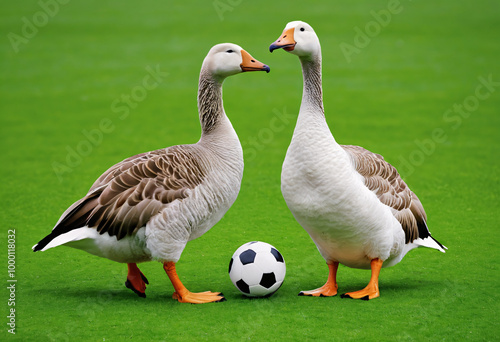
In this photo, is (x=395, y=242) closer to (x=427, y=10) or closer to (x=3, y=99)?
(x=3, y=99)

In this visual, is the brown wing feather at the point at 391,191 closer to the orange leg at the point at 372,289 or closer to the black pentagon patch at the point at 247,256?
the orange leg at the point at 372,289

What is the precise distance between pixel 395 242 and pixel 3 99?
1040 cm

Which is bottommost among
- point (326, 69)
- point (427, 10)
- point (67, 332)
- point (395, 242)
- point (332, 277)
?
point (67, 332)

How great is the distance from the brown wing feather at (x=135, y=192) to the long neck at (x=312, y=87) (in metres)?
1.04

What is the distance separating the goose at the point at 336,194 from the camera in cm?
520

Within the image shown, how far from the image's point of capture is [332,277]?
568 centimetres

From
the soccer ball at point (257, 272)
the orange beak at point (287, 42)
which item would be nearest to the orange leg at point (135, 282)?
the soccer ball at point (257, 272)

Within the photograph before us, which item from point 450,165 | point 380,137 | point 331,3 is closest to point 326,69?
point 380,137

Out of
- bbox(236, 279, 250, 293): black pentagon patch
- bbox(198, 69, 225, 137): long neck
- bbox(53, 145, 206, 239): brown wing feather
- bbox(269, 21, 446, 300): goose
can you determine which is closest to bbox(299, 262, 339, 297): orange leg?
bbox(269, 21, 446, 300): goose

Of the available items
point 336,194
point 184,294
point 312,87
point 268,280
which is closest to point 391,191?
point 336,194

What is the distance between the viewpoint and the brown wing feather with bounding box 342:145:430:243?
5.49m

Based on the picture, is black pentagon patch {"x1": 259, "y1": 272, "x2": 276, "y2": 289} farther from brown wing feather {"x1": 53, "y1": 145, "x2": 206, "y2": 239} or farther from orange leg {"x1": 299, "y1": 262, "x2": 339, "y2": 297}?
brown wing feather {"x1": 53, "y1": 145, "x2": 206, "y2": 239}

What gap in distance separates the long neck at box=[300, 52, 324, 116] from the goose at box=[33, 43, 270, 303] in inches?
21.2

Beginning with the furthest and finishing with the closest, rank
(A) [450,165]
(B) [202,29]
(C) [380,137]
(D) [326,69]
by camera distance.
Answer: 1. (B) [202,29]
2. (D) [326,69]
3. (C) [380,137]
4. (A) [450,165]
